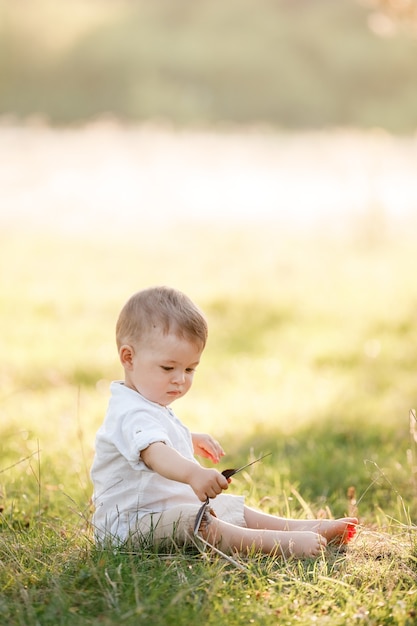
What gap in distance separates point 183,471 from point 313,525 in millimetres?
687

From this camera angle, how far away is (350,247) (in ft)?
40.8

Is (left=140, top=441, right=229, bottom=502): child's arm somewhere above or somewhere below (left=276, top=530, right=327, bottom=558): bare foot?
above

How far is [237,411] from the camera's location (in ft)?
20.3

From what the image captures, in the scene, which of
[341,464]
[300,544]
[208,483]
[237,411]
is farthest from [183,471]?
[237,411]

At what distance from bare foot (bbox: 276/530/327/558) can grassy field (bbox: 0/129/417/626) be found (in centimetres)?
6

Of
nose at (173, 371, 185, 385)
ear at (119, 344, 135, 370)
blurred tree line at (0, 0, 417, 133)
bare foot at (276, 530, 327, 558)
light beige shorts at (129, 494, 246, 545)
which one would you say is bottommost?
bare foot at (276, 530, 327, 558)

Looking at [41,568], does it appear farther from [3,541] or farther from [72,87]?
[72,87]

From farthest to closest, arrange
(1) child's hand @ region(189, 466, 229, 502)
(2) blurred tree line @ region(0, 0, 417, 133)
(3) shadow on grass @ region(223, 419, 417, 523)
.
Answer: (2) blurred tree line @ region(0, 0, 417, 133) < (3) shadow on grass @ region(223, 419, 417, 523) < (1) child's hand @ region(189, 466, 229, 502)

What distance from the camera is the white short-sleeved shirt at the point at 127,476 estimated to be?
10.9 ft

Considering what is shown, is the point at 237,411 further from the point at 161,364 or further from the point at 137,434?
the point at 137,434

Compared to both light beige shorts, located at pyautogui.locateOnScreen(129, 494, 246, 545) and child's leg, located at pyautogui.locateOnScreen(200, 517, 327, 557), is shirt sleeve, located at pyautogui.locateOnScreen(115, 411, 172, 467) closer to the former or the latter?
light beige shorts, located at pyautogui.locateOnScreen(129, 494, 246, 545)

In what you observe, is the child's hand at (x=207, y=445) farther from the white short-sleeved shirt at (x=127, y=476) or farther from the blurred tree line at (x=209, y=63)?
the blurred tree line at (x=209, y=63)

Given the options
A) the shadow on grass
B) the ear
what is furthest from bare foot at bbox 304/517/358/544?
the ear

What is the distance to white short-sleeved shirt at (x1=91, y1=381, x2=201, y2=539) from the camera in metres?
3.32
